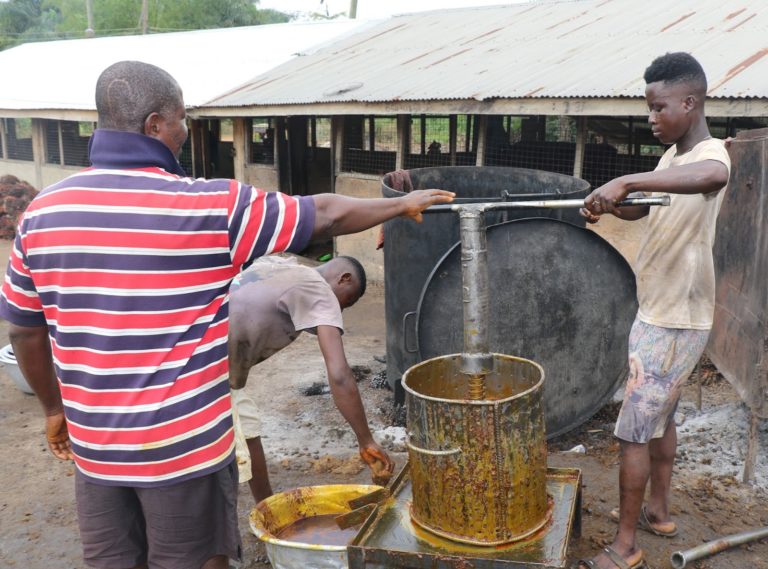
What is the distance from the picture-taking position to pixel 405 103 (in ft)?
25.9

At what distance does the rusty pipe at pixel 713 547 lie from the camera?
10.8 feet

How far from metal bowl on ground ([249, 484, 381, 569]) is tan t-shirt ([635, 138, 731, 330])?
1.49 metres

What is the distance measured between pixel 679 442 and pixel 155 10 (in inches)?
1506

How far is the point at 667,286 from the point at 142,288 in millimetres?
2072

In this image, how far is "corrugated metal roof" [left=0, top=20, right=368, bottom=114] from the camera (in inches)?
527

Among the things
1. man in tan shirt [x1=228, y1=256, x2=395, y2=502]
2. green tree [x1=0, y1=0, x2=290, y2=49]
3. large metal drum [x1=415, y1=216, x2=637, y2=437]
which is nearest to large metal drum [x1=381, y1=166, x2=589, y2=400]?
large metal drum [x1=415, y1=216, x2=637, y2=437]

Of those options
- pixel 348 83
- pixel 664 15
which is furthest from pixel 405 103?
pixel 664 15

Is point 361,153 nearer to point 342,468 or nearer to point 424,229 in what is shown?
point 424,229

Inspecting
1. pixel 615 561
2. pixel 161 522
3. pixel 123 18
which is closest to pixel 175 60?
pixel 615 561

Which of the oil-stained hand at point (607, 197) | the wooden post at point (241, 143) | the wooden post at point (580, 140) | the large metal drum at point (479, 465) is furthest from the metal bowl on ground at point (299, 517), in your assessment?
the wooden post at point (241, 143)

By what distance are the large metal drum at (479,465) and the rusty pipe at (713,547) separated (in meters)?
0.92

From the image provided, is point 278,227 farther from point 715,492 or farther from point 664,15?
point 664,15

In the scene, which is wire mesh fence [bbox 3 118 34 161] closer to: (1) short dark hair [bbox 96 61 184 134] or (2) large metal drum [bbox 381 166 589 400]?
(2) large metal drum [bbox 381 166 589 400]

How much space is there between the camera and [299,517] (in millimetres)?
3578
